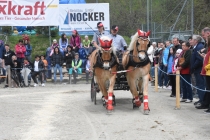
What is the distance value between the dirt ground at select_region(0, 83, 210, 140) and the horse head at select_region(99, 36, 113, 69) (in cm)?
A: 136

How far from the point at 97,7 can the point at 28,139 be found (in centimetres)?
1562

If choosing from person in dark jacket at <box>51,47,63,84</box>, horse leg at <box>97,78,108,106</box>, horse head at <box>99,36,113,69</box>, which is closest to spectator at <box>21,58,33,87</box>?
person in dark jacket at <box>51,47,63,84</box>

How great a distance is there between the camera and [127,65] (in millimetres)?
11906

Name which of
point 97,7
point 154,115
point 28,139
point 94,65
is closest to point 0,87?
point 97,7

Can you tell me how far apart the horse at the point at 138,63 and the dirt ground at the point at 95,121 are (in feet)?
1.80

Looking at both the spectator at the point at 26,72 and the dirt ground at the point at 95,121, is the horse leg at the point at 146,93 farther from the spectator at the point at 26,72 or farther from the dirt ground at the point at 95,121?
the spectator at the point at 26,72

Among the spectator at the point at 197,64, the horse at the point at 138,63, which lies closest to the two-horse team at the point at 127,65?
the horse at the point at 138,63

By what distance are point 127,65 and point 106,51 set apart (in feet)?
2.78

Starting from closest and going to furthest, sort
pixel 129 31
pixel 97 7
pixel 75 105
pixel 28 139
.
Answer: pixel 28 139, pixel 75 105, pixel 97 7, pixel 129 31

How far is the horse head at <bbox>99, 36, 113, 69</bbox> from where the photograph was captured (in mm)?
11391

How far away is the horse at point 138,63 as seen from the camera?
37.0 feet

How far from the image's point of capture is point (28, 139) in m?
8.57

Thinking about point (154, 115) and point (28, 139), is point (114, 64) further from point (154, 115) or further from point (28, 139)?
point (28, 139)

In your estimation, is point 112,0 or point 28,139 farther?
point 112,0
